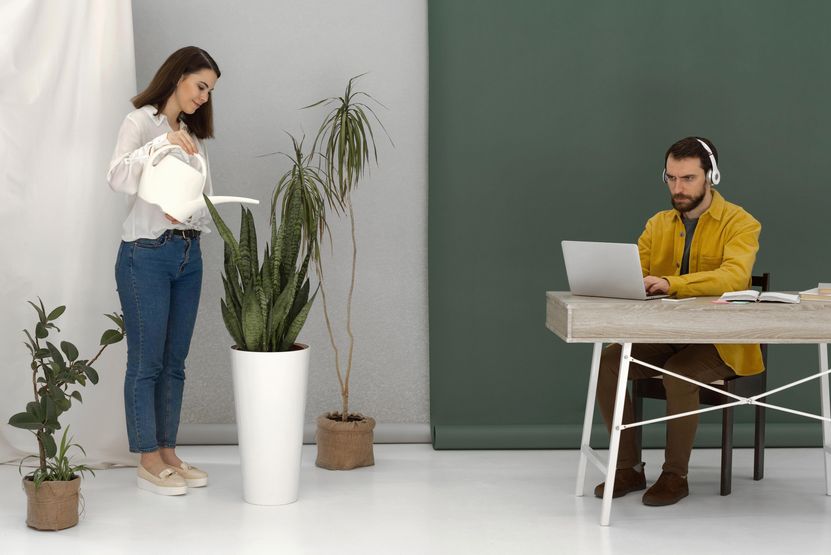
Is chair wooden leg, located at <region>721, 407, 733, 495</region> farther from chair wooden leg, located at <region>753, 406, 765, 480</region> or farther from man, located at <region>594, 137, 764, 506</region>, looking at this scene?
chair wooden leg, located at <region>753, 406, 765, 480</region>

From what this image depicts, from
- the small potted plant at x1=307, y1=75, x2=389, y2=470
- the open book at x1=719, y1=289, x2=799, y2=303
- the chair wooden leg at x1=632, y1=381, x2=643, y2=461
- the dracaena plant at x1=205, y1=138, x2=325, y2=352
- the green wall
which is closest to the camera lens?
the open book at x1=719, y1=289, x2=799, y2=303

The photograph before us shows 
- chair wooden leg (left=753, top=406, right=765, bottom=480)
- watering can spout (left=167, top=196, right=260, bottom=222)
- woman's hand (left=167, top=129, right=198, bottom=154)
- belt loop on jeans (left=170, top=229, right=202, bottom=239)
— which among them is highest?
woman's hand (left=167, top=129, right=198, bottom=154)

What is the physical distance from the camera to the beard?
3410 millimetres

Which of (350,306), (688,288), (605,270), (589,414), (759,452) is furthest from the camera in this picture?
(350,306)

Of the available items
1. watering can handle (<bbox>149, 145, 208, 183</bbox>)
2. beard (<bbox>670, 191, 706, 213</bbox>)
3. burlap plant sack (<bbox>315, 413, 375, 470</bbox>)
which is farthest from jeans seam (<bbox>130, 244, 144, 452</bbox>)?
beard (<bbox>670, 191, 706, 213</bbox>)

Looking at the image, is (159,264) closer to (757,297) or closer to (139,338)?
(139,338)

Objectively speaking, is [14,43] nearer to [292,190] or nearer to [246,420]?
[292,190]

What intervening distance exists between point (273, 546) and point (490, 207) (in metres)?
1.93

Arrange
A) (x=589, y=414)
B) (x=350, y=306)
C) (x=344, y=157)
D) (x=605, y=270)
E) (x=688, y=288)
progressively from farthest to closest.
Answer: (x=350, y=306)
(x=344, y=157)
(x=589, y=414)
(x=688, y=288)
(x=605, y=270)

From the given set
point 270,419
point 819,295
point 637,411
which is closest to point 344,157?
point 270,419

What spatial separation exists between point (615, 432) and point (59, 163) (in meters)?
2.45

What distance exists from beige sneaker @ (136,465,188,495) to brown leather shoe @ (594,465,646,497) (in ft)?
5.09

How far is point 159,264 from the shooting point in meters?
3.31

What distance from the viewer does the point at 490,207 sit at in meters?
4.22
